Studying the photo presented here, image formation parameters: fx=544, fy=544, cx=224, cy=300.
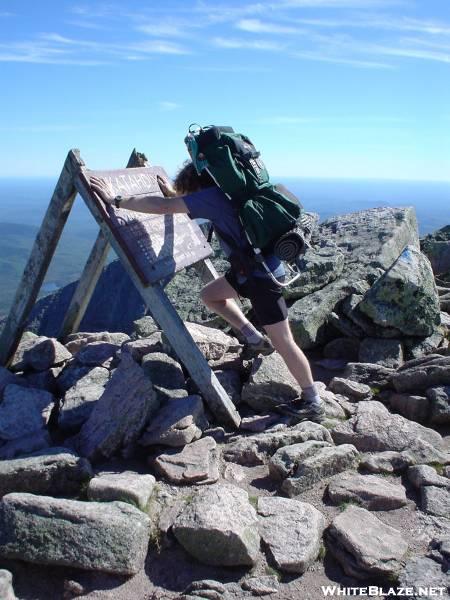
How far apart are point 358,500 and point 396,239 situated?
8.04 metres

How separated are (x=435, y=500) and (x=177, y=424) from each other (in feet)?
9.06

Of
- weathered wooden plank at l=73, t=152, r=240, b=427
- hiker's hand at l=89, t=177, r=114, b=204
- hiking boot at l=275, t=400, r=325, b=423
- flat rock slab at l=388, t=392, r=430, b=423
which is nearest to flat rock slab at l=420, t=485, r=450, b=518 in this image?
hiking boot at l=275, t=400, r=325, b=423

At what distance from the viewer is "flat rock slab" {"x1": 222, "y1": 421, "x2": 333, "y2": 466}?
6.12m

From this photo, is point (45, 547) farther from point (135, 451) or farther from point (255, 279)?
point (255, 279)

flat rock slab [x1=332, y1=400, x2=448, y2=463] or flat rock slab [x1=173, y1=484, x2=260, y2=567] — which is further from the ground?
flat rock slab [x1=332, y1=400, x2=448, y2=463]

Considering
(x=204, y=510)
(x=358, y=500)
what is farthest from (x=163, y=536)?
(x=358, y=500)

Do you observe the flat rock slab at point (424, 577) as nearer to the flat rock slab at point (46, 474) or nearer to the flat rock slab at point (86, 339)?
the flat rock slab at point (46, 474)

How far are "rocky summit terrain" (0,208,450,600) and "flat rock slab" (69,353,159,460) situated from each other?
0.02 metres

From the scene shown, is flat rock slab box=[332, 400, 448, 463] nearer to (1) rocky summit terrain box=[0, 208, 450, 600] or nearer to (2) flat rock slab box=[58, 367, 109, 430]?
(1) rocky summit terrain box=[0, 208, 450, 600]

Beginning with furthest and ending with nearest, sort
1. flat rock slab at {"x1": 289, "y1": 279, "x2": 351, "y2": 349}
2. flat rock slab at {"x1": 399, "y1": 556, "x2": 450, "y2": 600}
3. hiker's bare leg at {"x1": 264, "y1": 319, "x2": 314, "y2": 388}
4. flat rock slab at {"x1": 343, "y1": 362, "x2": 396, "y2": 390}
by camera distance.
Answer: flat rock slab at {"x1": 289, "y1": 279, "x2": 351, "y2": 349} → flat rock slab at {"x1": 343, "y1": 362, "x2": 396, "y2": 390} → hiker's bare leg at {"x1": 264, "y1": 319, "x2": 314, "y2": 388} → flat rock slab at {"x1": 399, "y1": 556, "x2": 450, "y2": 600}

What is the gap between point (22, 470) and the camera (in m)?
5.27

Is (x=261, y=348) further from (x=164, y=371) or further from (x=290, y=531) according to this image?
(x=290, y=531)

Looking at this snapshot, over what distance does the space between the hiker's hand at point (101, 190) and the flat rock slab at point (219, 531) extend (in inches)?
147

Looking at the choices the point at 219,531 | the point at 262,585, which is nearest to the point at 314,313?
the point at 219,531
